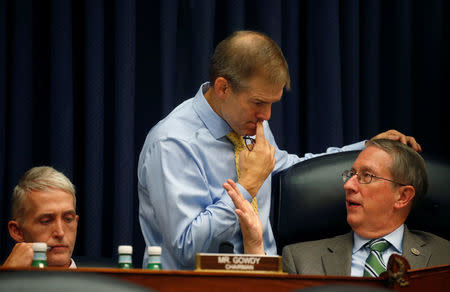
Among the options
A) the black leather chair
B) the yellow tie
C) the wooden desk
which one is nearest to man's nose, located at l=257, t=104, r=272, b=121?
the yellow tie

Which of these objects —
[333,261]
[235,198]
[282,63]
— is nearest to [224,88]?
[282,63]

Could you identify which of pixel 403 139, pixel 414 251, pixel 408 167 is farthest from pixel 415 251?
pixel 403 139

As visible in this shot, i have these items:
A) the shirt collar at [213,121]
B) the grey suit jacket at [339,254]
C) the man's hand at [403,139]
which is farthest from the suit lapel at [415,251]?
the shirt collar at [213,121]

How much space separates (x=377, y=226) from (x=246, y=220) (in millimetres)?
468

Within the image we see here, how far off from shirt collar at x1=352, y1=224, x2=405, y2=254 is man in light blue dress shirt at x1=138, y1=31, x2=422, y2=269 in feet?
0.81

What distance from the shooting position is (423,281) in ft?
4.05

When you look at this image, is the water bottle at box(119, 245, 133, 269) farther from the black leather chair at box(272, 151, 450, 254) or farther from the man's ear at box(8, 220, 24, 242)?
the black leather chair at box(272, 151, 450, 254)

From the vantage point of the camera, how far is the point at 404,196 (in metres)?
2.04

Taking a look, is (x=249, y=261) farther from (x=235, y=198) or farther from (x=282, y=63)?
(x=282, y=63)

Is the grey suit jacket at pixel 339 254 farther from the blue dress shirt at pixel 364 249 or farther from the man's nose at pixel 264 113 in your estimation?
the man's nose at pixel 264 113

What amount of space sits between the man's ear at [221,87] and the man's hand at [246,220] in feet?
1.05

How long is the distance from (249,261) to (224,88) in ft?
2.73

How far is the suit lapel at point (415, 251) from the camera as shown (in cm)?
195

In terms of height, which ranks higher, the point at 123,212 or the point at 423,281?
the point at 423,281
